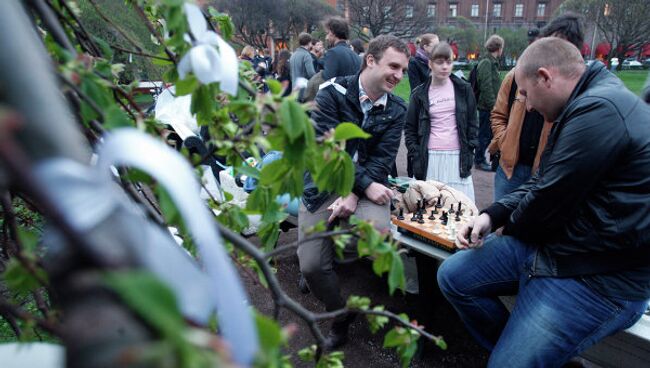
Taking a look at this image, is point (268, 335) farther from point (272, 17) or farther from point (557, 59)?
point (272, 17)

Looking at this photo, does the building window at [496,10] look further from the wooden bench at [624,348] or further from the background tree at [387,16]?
the wooden bench at [624,348]

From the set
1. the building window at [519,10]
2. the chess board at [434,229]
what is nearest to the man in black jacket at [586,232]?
the chess board at [434,229]

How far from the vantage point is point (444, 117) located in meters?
4.55

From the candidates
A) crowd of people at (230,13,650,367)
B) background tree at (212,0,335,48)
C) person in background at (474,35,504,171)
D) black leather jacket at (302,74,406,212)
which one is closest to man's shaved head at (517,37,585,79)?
crowd of people at (230,13,650,367)

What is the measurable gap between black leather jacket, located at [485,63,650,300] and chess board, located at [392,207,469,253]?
2.51 ft

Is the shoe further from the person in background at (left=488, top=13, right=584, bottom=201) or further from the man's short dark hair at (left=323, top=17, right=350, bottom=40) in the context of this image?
the person in background at (left=488, top=13, right=584, bottom=201)

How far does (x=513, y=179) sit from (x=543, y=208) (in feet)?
5.99

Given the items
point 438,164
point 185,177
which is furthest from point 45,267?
point 438,164

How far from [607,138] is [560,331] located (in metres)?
0.93

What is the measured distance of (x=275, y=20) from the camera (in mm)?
38656

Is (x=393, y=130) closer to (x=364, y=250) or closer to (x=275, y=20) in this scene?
(x=364, y=250)

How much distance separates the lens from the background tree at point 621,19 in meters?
31.0

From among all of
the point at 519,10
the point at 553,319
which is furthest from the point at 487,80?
the point at 519,10

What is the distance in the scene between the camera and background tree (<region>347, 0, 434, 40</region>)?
132ft
